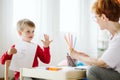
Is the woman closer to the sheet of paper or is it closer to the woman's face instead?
the woman's face

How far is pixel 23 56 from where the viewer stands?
171cm

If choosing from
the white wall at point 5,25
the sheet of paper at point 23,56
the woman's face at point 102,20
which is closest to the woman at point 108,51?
the woman's face at point 102,20

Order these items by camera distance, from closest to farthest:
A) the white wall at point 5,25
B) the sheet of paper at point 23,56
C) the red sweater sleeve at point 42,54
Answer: the sheet of paper at point 23,56
the red sweater sleeve at point 42,54
the white wall at point 5,25

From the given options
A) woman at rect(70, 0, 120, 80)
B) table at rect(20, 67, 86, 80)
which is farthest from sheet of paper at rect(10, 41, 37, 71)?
woman at rect(70, 0, 120, 80)

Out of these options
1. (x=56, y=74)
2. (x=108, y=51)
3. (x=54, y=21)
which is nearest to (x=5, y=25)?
(x=54, y=21)

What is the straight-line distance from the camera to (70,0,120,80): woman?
126 cm

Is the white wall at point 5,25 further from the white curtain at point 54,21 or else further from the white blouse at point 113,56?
the white blouse at point 113,56

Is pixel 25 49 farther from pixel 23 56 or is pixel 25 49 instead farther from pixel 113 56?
pixel 113 56

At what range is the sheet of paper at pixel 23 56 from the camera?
1.69m

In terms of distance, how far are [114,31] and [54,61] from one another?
1305mm

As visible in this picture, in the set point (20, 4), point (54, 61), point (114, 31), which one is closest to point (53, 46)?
point (54, 61)

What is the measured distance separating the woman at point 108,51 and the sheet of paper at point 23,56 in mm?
457

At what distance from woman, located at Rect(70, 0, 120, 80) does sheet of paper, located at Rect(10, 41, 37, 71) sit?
1.50ft

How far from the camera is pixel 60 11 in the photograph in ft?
8.69
